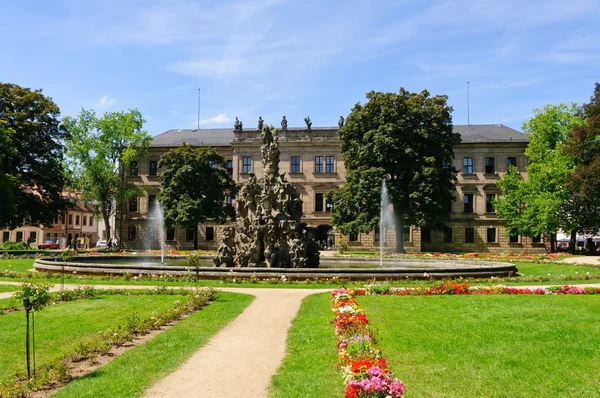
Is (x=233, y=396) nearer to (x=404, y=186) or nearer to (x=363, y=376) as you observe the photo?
(x=363, y=376)

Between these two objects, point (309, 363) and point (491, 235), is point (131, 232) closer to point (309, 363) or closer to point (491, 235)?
point (491, 235)

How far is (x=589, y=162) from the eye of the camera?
1676 inches

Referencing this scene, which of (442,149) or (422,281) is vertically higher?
(442,149)

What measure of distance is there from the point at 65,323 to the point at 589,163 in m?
40.5

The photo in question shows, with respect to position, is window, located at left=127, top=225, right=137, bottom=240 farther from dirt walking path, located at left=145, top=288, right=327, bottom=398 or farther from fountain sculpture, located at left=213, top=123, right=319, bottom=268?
dirt walking path, located at left=145, top=288, right=327, bottom=398

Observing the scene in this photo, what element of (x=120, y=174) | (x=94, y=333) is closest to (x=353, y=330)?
(x=94, y=333)

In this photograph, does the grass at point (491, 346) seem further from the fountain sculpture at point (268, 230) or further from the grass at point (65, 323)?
the fountain sculpture at point (268, 230)

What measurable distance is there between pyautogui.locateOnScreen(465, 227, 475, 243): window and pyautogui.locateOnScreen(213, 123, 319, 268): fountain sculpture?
3883 centimetres

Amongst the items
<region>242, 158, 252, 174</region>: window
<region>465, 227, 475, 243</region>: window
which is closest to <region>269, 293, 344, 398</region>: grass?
<region>242, 158, 252, 174</region>: window

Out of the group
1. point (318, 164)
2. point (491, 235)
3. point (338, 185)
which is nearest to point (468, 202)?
point (491, 235)

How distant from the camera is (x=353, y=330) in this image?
29.5 feet

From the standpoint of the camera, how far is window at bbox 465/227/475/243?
6024cm

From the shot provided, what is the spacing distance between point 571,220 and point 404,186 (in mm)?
15462

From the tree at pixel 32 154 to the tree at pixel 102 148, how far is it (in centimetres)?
575
